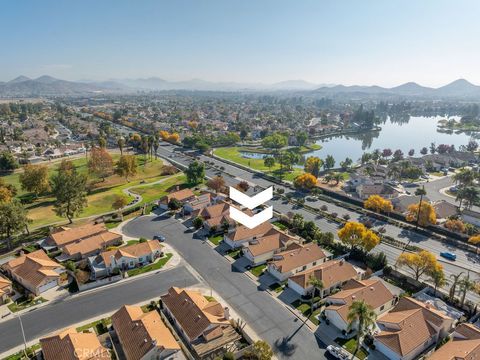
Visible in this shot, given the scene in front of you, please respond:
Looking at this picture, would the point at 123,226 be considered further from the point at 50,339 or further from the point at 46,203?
the point at 50,339

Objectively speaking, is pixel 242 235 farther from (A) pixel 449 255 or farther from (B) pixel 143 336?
(A) pixel 449 255

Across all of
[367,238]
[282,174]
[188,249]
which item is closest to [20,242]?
[188,249]

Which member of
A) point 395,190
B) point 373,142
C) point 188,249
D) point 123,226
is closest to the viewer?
point 188,249

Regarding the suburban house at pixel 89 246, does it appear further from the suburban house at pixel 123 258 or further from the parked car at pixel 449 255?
the parked car at pixel 449 255

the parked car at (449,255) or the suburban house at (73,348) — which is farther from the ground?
the suburban house at (73,348)

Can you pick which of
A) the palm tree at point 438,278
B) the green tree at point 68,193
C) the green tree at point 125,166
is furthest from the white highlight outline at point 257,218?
the green tree at point 125,166

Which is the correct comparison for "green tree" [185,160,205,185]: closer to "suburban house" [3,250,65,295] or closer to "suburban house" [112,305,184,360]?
"suburban house" [3,250,65,295]

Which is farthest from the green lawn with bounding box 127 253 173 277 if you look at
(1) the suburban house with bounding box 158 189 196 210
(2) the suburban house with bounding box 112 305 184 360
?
(1) the suburban house with bounding box 158 189 196 210
